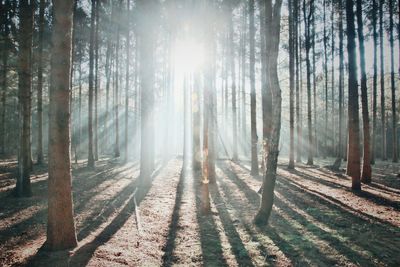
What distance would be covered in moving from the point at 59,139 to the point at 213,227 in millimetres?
4054

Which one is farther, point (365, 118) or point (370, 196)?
point (365, 118)

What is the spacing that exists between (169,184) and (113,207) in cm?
442

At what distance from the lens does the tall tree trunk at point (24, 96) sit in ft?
31.3

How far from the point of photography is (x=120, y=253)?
5.17 meters

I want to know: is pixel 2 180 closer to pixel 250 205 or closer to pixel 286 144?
pixel 250 205

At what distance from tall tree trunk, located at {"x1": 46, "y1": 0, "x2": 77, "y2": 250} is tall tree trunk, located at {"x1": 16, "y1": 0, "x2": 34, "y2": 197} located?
5.32 meters

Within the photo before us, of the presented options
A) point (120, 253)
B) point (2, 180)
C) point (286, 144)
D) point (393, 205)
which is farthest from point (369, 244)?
point (286, 144)

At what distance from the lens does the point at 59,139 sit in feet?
17.0

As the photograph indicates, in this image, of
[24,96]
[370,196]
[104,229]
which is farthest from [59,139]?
[370,196]

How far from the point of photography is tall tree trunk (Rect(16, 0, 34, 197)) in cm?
955

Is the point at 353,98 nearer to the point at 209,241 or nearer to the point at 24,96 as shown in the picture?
the point at 209,241

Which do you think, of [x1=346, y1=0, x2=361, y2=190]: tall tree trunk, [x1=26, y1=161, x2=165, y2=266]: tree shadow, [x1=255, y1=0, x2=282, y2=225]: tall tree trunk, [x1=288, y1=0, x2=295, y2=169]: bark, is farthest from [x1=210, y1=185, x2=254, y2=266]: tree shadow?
[x1=288, y1=0, x2=295, y2=169]: bark

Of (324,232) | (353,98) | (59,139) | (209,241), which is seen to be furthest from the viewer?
(353,98)

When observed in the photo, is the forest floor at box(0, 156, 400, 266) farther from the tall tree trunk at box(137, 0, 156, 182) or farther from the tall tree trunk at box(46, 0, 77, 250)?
the tall tree trunk at box(137, 0, 156, 182)
